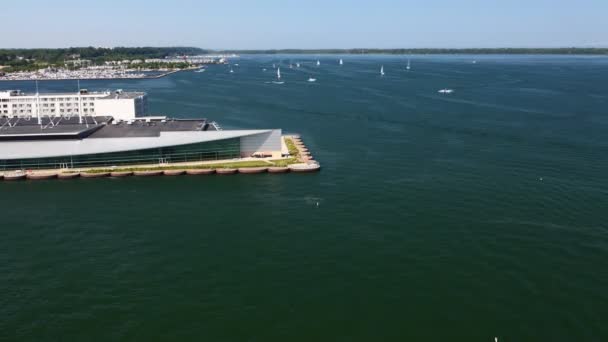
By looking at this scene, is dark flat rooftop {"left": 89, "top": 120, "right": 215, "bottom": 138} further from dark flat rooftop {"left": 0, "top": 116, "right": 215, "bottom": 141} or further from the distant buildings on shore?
the distant buildings on shore

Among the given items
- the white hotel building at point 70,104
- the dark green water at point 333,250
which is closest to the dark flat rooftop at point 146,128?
the dark green water at point 333,250

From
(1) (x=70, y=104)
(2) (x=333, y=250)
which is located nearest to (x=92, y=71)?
(1) (x=70, y=104)

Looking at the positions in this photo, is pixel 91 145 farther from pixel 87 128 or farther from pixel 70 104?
pixel 70 104

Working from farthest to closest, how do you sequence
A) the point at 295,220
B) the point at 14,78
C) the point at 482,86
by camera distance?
the point at 14,78 → the point at 482,86 → the point at 295,220

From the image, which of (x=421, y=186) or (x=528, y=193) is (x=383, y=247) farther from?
(x=528, y=193)

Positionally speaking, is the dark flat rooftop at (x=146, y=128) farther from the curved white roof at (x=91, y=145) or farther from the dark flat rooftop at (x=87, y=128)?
the curved white roof at (x=91, y=145)

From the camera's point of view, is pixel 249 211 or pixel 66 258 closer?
pixel 66 258

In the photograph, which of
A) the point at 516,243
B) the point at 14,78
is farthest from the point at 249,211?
the point at 14,78
